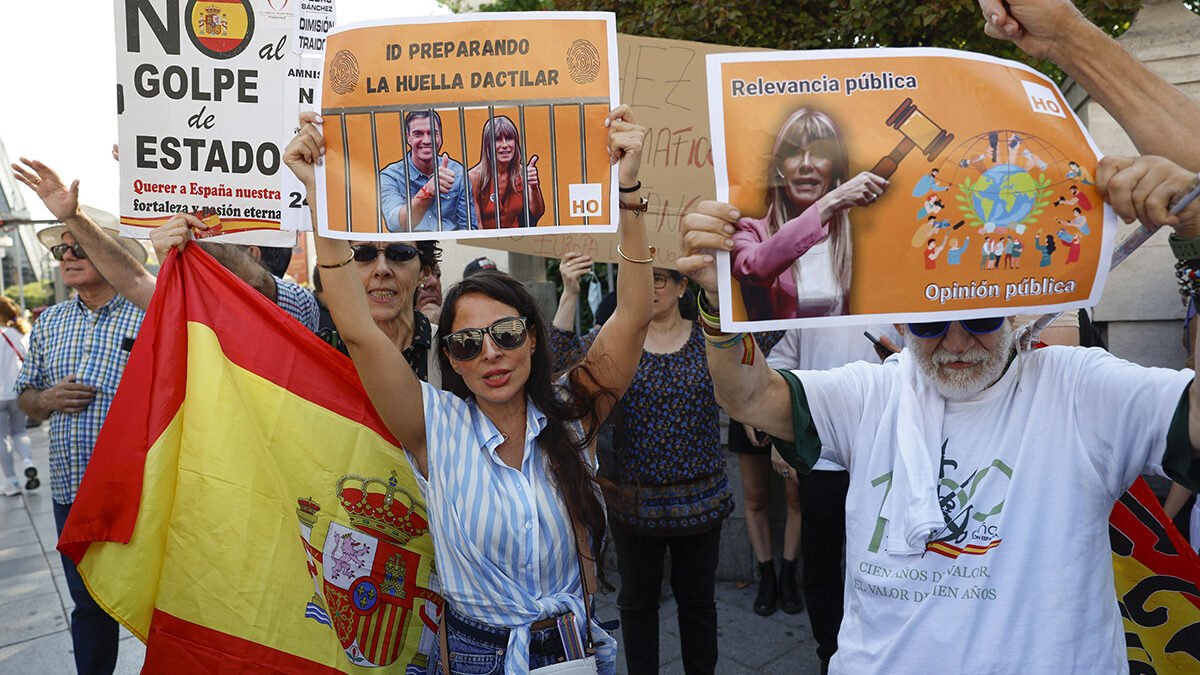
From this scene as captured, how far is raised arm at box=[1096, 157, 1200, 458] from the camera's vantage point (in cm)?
149

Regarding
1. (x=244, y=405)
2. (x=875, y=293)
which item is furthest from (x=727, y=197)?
(x=244, y=405)

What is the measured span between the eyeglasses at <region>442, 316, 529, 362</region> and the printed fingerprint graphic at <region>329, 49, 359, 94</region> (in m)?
0.68

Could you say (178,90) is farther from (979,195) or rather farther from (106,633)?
(979,195)

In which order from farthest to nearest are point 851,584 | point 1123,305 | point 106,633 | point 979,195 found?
point 1123,305 < point 106,633 < point 851,584 < point 979,195

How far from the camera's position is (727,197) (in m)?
1.69

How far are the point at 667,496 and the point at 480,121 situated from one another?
2.05 m

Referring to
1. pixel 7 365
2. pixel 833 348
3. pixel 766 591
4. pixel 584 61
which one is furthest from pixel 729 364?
pixel 7 365

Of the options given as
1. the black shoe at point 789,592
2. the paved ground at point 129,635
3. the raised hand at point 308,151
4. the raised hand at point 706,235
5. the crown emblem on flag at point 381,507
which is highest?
the raised hand at point 308,151

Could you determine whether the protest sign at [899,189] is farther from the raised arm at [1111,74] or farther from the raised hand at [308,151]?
the raised hand at [308,151]

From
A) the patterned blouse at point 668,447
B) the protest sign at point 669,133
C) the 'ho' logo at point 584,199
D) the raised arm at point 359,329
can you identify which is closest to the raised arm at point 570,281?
the patterned blouse at point 668,447

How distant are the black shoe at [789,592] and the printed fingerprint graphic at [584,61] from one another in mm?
3746

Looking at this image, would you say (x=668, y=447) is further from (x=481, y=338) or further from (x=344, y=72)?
(x=344, y=72)

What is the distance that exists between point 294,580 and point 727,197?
1662 millimetres

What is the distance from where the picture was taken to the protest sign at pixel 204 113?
2.69 meters
